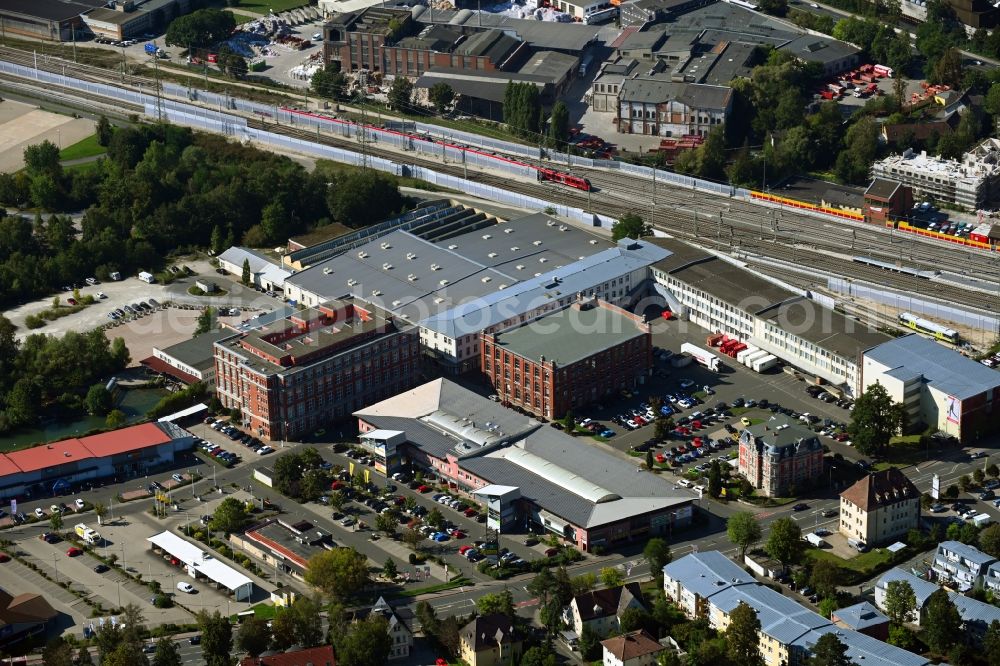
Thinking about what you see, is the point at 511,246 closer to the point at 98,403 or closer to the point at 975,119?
the point at 98,403

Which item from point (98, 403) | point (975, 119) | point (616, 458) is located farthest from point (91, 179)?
point (975, 119)

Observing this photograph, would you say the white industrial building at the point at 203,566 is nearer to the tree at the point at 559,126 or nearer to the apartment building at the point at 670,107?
the tree at the point at 559,126

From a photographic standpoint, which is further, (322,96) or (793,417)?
(322,96)

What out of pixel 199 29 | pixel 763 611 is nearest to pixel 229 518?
pixel 763 611

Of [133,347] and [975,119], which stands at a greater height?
[975,119]

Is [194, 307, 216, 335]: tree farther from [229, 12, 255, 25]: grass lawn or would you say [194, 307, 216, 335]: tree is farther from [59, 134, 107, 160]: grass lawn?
[229, 12, 255, 25]: grass lawn

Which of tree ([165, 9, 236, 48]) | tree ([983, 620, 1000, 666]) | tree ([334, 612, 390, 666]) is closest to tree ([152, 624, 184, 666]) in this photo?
tree ([334, 612, 390, 666])

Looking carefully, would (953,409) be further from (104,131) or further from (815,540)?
(104,131)

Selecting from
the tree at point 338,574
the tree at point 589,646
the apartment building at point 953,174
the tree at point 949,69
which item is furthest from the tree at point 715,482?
the tree at point 949,69
